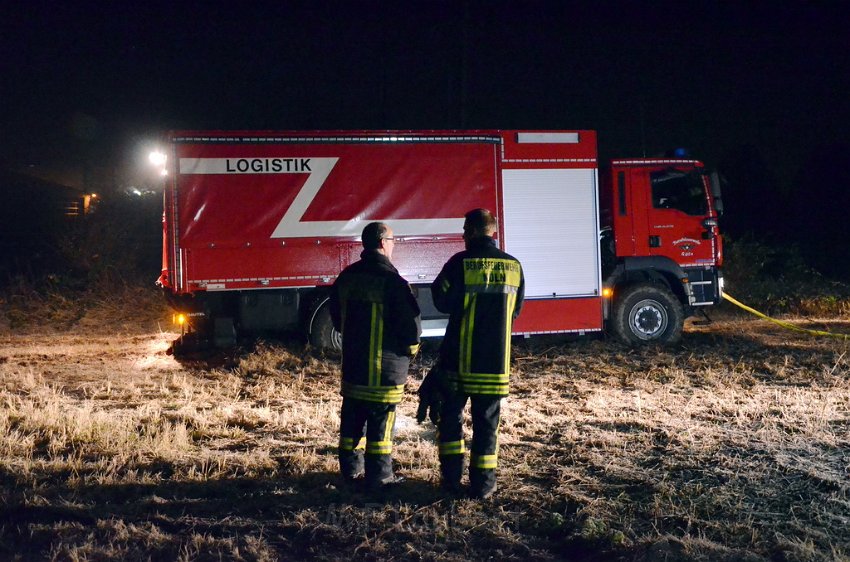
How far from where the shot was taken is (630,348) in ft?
32.1

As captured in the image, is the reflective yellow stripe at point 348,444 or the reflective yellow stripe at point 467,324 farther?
the reflective yellow stripe at point 348,444

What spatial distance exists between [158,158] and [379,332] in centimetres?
589

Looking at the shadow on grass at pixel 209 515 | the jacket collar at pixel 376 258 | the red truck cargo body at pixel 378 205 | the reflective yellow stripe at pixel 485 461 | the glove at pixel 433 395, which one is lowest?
the shadow on grass at pixel 209 515

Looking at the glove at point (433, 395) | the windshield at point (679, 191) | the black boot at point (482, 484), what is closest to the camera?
the black boot at point (482, 484)

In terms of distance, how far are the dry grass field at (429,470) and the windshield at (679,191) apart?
2560mm

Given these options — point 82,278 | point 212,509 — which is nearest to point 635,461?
point 212,509

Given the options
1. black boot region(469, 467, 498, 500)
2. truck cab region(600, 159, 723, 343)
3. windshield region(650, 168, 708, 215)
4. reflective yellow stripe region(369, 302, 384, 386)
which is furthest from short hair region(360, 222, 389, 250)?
windshield region(650, 168, 708, 215)

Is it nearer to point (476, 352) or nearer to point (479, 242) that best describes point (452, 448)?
point (476, 352)

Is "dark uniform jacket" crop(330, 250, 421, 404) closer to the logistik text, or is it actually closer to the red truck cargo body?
the red truck cargo body

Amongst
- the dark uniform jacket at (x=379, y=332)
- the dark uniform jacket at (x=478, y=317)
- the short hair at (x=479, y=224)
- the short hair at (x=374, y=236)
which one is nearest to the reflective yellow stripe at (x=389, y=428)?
the dark uniform jacket at (x=379, y=332)

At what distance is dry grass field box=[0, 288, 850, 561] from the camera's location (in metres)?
3.66

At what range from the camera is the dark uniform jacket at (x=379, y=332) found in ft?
14.6

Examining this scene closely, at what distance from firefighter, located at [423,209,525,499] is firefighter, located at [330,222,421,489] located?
0.75ft

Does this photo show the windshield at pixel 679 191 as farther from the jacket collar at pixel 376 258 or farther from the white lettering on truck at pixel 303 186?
the jacket collar at pixel 376 258
